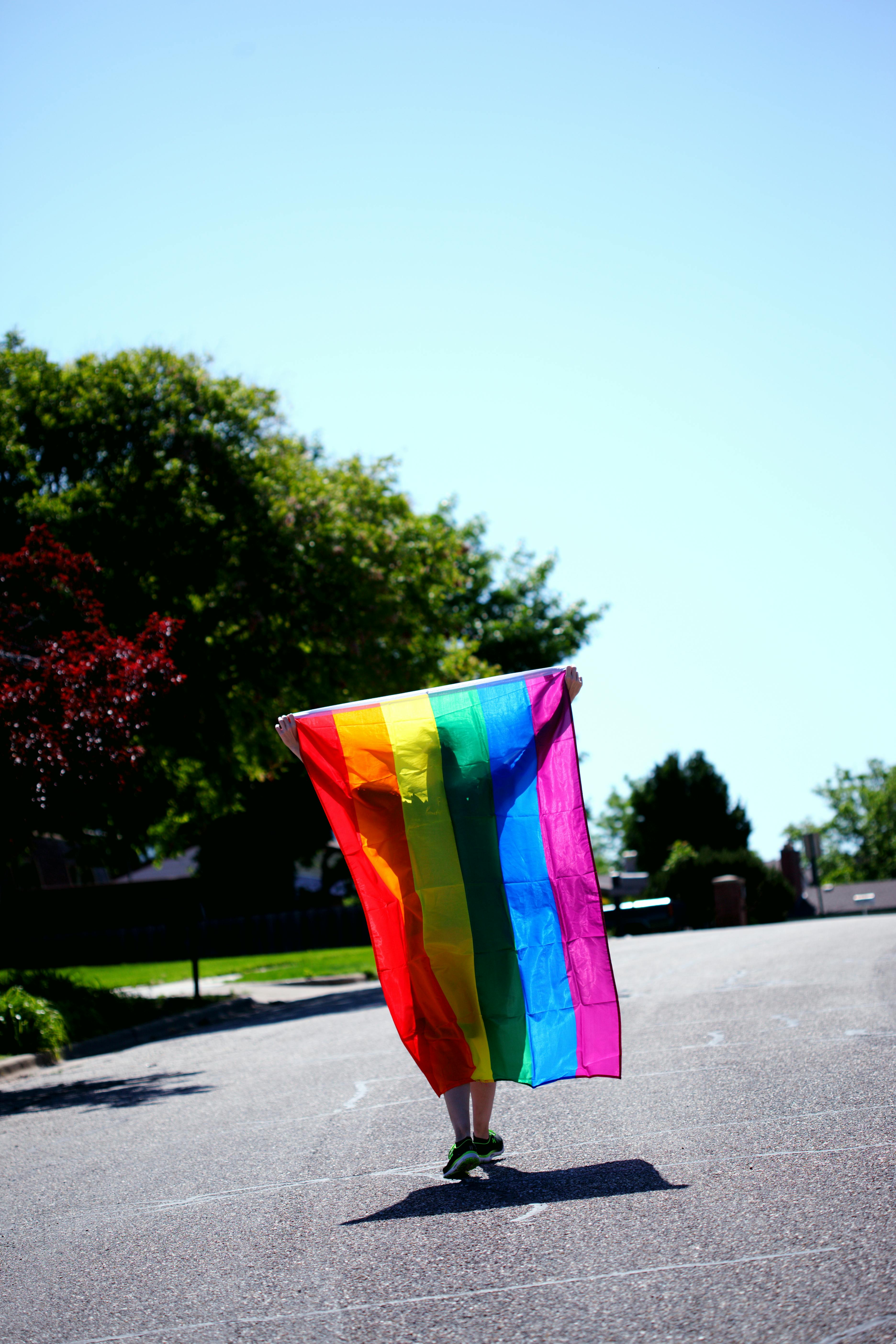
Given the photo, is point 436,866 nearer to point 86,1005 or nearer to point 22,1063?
point 22,1063

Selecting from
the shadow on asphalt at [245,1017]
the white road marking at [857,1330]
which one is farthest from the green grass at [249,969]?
the white road marking at [857,1330]

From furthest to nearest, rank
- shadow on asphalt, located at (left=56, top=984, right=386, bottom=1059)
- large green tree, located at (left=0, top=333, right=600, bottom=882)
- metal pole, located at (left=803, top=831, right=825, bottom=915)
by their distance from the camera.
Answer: metal pole, located at (left=803, top=831, right=825, bottom=915)
large green tree, located at (left=0, top=333, right=600, bottom=882)
shadow on asphalt, located at (left=56, top=984, right=386, bottom=1059)

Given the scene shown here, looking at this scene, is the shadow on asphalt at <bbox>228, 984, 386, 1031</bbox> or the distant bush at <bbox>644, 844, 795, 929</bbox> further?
the distant bush at <bbox>644, 844, 795, 929</bbox>

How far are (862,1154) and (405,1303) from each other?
2.45m

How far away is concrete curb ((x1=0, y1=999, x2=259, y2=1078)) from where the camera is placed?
44.5 ft

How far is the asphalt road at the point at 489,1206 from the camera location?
12.9 feet

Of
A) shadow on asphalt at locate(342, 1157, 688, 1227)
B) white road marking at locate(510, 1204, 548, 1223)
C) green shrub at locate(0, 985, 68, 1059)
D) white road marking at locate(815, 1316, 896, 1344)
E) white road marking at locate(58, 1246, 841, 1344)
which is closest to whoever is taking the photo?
white road marking at locate(815, 1316, 896, 1344)

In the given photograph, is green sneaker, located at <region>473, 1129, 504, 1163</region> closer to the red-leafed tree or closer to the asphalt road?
the asphalt road

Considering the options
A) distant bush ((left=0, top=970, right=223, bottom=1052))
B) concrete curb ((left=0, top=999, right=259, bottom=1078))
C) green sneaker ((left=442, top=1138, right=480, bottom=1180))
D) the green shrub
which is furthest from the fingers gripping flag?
distant bush ((left=0, top=970, right=223, bottom=1052))

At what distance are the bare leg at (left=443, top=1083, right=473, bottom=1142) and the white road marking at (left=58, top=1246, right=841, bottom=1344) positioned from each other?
173cm

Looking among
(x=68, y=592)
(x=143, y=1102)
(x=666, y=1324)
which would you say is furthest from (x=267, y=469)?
(x=666, y=1324)

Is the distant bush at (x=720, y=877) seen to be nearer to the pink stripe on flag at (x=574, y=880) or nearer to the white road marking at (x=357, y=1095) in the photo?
the white road marking at (x=357, y=1095)

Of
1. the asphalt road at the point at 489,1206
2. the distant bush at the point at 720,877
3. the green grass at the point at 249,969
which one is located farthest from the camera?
the distant bush at the point at 720,877

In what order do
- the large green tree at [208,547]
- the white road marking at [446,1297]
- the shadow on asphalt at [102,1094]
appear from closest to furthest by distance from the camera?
the white road marking at [446,1297], the shadow on asphalt at [102,1094], the large green tree at [208,547]
